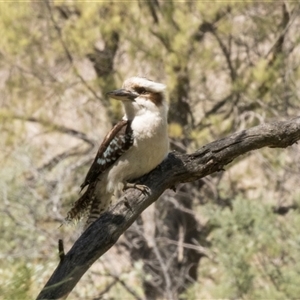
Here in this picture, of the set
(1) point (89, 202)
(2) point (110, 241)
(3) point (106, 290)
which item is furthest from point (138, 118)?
(3) point (106, 290)

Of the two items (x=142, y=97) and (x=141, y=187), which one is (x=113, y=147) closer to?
(x=142, y=97)

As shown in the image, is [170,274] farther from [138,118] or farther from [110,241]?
[110,241]

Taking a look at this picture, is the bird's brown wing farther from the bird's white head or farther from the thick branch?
the thick branch

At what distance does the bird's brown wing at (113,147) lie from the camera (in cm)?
285

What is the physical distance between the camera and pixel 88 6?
6.17m

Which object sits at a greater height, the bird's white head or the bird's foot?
the bird's white head

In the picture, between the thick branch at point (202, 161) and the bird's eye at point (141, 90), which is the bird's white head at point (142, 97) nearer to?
the bird's eye at point (141, 90)

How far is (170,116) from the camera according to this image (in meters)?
6.32

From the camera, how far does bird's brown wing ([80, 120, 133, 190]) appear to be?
285cm

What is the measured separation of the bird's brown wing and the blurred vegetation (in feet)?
9.31

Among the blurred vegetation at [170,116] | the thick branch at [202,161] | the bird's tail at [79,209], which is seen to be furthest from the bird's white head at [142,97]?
the blurred vegetation at [170,116]

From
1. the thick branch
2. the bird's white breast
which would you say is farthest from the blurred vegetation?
the thick branch

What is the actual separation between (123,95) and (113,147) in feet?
0.73

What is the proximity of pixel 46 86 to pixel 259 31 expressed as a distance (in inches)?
80.7
